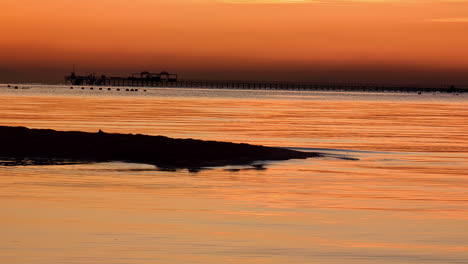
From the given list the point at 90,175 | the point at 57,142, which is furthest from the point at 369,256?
the point at 57,142

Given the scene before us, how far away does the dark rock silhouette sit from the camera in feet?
107

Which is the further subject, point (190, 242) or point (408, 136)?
point (408, 136)

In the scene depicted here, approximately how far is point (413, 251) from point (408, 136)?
123ft

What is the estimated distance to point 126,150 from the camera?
111ft

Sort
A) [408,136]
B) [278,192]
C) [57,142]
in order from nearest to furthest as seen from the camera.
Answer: [278,192] < [57,142] < [408,136]

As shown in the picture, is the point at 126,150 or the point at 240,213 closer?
the point at 240,213

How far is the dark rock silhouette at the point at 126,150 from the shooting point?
3269cm

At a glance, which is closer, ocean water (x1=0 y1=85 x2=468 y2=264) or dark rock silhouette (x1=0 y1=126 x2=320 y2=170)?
ocean water (x1=0 y1=85 x2=468 y2=264)

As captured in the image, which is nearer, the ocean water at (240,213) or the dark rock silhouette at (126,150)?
the ocean water at (240,213)

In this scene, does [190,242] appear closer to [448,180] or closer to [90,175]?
[90,175]

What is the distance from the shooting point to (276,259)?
14.7 meters

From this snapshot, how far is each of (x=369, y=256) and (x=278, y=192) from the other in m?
9.23

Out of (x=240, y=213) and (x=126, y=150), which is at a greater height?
(x=240, y=213)

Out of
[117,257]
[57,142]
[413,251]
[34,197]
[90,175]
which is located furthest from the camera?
[57,142]
